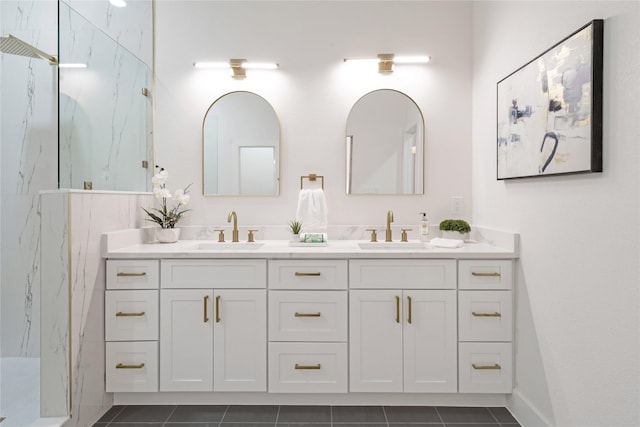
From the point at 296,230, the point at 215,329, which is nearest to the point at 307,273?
the point at 296,230

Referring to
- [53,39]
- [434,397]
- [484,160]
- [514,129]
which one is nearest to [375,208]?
[484,160]

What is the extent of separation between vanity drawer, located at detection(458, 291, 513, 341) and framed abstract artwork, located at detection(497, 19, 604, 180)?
26.1 inches

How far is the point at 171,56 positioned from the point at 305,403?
242cm

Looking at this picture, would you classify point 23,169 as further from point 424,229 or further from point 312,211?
point 424,229

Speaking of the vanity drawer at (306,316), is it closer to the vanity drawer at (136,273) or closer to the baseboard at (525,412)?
the vanity drawer at (136,273)

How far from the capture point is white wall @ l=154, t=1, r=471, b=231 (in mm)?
2775

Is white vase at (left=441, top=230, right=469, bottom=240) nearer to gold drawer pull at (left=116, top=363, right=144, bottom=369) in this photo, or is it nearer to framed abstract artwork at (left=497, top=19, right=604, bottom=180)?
framed abstract artwork at (left=497, top=19, right=604, bottom=180)

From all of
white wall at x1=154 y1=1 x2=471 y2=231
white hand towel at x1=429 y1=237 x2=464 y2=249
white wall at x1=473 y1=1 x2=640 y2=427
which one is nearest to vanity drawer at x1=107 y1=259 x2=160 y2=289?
white wall at x1=154 y1=1 x2=471 y2=231

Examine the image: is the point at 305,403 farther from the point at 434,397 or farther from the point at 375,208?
the point at 375,208

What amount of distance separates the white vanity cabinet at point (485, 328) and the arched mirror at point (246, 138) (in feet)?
4.62

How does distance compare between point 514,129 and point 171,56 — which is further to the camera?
point 171,56

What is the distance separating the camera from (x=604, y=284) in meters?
1.45

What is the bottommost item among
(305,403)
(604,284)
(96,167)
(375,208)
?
(305,403)

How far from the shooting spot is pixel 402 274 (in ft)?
7.14
